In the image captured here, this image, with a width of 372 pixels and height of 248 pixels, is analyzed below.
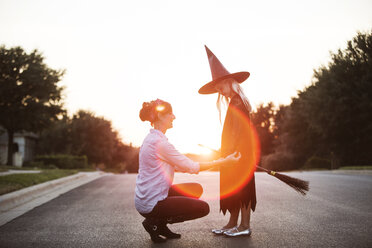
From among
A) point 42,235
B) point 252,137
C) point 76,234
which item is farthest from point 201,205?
point 42,235

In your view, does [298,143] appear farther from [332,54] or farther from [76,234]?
[76,234]

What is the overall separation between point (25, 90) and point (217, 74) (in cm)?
2946

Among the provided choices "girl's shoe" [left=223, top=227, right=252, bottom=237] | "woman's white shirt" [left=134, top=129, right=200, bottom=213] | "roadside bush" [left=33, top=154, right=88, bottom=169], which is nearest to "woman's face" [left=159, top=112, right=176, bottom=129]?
"woman's white shirt" [left=134, top=129, right=200, bottom=213]

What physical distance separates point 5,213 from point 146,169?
4250mm

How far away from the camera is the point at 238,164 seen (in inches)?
191

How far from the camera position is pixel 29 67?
104 ft

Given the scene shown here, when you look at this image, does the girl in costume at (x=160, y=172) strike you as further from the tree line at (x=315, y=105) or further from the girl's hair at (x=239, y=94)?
the tree line at (x=315, y=105)

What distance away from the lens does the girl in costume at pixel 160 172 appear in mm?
4383

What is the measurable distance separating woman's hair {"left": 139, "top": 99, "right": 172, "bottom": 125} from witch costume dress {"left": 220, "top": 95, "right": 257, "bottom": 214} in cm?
88

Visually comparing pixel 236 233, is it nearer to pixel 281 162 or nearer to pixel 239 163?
pixel 239 163

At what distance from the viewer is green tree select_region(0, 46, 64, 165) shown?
30.6 m

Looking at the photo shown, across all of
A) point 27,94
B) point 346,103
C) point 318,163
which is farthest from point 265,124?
point 27,94

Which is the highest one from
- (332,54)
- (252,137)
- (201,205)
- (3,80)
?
(332,54)

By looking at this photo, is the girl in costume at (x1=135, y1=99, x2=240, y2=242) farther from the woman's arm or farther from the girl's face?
the girl's face
